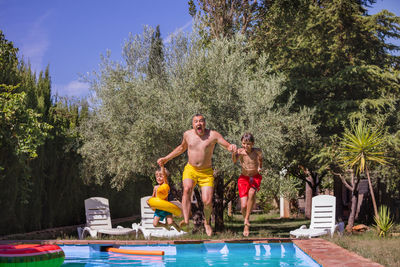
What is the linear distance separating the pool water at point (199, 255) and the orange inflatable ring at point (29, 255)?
243 centimetres

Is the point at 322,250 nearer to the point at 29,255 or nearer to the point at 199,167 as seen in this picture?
the point at 199,167

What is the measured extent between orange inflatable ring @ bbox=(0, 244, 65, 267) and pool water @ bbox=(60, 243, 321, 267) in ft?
7.97

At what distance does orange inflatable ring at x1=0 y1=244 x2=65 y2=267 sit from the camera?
807 centimetres

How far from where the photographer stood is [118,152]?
14.9 metres

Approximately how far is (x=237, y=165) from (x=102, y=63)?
598 centimetres

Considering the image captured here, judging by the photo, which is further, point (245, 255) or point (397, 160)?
point (397, 160)

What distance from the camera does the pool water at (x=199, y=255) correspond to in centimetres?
1109

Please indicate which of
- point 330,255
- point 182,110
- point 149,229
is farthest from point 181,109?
point 330,255

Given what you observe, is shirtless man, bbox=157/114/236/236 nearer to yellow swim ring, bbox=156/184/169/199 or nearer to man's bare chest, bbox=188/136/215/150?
man's bare chest, bbox=188/136/215/150

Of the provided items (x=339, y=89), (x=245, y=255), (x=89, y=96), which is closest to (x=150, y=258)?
(x=245, y=255)

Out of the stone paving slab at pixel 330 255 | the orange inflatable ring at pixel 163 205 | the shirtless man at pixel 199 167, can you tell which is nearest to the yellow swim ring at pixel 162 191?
the orange inflatable ring at pixel 163 205

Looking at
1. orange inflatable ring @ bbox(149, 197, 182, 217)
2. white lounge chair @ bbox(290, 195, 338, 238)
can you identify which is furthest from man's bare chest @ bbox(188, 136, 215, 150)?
white lounge chair @ bbox(290, 195, 338, 238)

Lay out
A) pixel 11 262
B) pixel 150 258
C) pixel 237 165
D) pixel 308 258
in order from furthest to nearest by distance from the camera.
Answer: pixel 237 165 → pixel 150 258 → pixel 308 258 → pixel 11 262

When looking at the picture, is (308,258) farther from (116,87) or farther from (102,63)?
(102,63)
